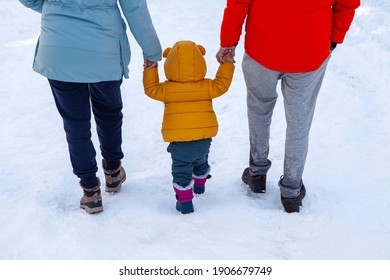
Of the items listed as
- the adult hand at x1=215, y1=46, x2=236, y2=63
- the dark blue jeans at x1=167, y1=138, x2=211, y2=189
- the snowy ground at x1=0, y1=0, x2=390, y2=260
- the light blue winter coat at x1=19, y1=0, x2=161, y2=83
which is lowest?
the snowy ground at x1=0, y1=0, x2=390, y2=260

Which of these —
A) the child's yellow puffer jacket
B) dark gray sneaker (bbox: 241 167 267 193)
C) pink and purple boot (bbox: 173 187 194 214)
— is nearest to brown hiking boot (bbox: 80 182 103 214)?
pink and purple boot (bbox: 173 187 194 214)

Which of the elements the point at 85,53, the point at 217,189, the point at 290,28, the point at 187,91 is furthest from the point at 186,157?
the point at 290,28

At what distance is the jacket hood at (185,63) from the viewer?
2590 mm

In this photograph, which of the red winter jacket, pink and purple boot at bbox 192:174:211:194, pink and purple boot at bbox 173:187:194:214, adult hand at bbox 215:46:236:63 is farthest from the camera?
pink and purple boot at bbox 192:174:211:194

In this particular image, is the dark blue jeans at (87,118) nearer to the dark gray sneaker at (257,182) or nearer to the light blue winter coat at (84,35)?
the light blue winter coat at (84,35)

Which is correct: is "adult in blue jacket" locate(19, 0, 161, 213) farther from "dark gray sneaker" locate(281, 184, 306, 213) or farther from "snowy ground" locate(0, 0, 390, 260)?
"dark gray sneaker" locate(281, 184, 306, 213)

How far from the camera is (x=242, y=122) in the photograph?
4.18m

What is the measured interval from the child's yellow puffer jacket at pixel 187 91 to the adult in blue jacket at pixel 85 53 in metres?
0.15

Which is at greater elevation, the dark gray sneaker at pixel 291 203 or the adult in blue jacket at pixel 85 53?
the adult in blue jacket at pixel 85 53

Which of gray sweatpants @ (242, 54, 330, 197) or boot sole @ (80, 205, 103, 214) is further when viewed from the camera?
boot sole @ (80, 205, 103, 214)

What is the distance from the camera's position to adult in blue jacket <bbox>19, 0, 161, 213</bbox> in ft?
7.97

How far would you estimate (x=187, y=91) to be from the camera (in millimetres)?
2637

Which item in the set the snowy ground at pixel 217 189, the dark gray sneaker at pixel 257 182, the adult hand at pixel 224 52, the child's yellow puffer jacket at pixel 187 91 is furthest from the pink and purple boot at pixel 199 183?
the adult hand at pixel 224 52

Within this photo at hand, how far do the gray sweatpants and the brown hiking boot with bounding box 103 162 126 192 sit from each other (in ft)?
3.28
